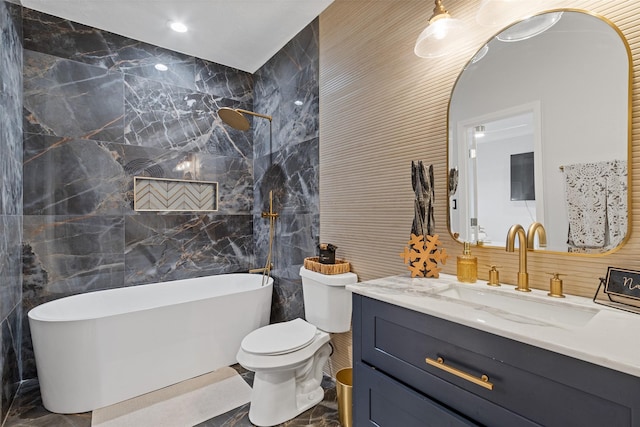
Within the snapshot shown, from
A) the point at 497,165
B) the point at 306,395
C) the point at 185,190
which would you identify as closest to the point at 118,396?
the point at 306,395

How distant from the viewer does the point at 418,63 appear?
1.59 m

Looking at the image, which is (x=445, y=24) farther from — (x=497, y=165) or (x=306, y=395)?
(x=306, y=395)

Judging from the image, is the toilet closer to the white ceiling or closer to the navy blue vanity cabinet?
the navy blue vanity cabinet

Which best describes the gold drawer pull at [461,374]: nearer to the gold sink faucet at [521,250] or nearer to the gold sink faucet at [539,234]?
the gold sink faucet at [521,250]

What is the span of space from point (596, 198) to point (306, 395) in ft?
5.90

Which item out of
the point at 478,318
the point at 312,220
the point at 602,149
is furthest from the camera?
the point at 312,220

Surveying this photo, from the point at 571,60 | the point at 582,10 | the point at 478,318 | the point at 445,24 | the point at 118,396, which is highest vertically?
the point at 445,24

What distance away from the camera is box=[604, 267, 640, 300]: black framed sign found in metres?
0.90

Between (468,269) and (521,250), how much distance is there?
216 millimetres

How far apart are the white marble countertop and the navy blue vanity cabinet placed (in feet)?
0.09

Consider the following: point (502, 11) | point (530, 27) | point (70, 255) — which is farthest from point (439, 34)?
point (70, 255)

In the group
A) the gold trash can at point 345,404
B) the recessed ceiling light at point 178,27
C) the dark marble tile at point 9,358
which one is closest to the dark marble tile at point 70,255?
the dark marble tile at point 9,358

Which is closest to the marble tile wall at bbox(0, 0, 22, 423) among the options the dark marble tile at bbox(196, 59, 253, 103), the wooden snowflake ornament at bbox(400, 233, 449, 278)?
the dark marble tile at bbox(196, 59, 253, 103)

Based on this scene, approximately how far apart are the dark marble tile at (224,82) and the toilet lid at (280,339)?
2431mm
